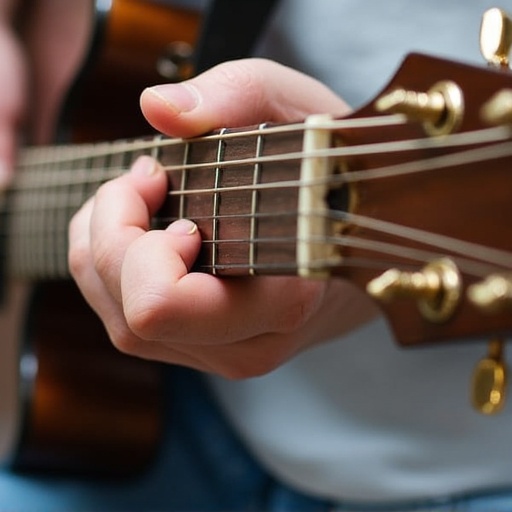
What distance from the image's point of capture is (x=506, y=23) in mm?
406

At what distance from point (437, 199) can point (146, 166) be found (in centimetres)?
20

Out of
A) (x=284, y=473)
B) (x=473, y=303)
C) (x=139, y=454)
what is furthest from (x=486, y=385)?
(x=139, y=454)

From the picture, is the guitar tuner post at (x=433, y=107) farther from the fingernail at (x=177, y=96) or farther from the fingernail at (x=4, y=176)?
the fingernail at (x=4, y=176)

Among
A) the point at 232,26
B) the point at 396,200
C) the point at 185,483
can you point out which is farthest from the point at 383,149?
the point at 185,483

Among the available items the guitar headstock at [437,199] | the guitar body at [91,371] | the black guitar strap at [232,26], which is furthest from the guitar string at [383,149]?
the guitar body at [91,371]

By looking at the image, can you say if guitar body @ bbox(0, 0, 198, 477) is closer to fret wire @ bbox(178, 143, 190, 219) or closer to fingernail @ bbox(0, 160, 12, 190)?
fingernail @ bbox(0, 160, 12, 190)

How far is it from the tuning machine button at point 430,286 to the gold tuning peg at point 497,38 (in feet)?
0.28

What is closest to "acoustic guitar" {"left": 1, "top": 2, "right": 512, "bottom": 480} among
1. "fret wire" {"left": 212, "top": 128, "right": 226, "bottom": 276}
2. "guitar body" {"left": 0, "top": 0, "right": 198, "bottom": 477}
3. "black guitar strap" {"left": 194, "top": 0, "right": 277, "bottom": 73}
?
"fret wire" {"left": 212, "top": 128, "right": 226, "bottom": 276}

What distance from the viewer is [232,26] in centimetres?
66

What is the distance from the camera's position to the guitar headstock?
1.19 feet

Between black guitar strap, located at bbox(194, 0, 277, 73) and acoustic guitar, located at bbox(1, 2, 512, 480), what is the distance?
16cm

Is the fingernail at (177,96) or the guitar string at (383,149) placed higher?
the fingernail at (177,96)

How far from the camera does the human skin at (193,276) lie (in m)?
0.46

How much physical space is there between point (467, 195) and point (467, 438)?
1.05 feet
